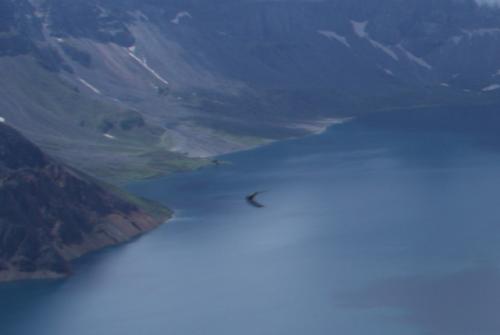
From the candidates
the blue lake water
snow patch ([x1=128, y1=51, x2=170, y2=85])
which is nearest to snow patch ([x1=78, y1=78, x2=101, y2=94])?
snow patch ([x1=128, y1=51, x2=170, y2=85])

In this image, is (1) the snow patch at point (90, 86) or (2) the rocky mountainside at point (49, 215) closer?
(2) the rocky mountainside at point (49, 215)

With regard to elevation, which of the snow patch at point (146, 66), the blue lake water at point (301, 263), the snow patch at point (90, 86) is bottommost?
the blue lake water at point (301, 263)

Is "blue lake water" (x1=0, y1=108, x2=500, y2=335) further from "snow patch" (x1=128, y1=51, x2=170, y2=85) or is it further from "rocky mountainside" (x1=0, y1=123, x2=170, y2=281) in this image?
"snow patch" (x1=128, y1=51, x2=170, y2=85)

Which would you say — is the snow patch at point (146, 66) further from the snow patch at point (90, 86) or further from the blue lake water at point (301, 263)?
the blue lake water at point (301, 263)

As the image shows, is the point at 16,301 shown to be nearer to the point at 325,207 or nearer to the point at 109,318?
the point at 109,318

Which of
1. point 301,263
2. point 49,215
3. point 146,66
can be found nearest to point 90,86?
point 146,66

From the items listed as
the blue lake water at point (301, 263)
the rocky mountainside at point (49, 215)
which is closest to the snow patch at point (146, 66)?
the blue lake water at point (301, 263)

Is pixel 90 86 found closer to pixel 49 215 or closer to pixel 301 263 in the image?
pixel 49 215
